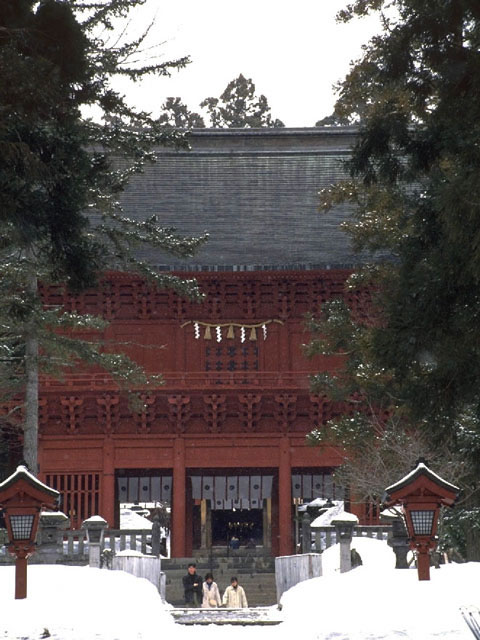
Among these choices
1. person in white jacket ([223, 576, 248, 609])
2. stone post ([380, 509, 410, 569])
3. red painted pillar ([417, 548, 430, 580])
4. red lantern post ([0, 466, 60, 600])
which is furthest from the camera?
person in white jacket ([223, 576, 248, 609])

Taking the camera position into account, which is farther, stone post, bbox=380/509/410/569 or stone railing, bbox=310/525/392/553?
stone railing, bbox=310/525/392/553

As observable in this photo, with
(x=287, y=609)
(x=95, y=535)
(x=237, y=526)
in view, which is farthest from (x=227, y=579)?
(x=237, y=526)

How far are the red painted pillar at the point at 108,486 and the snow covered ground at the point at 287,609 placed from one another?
1119 centimetres

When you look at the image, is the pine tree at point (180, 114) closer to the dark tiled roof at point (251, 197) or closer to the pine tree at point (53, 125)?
the dark tiled roof at point (251, 197)

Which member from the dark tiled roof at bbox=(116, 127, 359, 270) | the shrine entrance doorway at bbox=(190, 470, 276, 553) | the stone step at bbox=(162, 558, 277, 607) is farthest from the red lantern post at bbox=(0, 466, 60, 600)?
the shrine entrance doorway at bbox=(190, 470, 276, 553)

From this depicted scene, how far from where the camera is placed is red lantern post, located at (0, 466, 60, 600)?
1575 centimetres

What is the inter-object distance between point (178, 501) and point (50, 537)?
891cm

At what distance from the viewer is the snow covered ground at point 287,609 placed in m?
13.2

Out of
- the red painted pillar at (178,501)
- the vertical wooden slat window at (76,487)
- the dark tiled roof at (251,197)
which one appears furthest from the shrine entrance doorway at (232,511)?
the dark tiled roof at (251,197)

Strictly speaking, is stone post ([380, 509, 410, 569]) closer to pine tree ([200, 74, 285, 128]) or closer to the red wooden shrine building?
the red wooden shrine building

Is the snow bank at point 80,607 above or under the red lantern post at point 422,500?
under

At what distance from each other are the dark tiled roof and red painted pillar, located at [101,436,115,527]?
5.19m

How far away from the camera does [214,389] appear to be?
31109 millimetres

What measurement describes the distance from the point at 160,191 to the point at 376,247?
16081 mm
